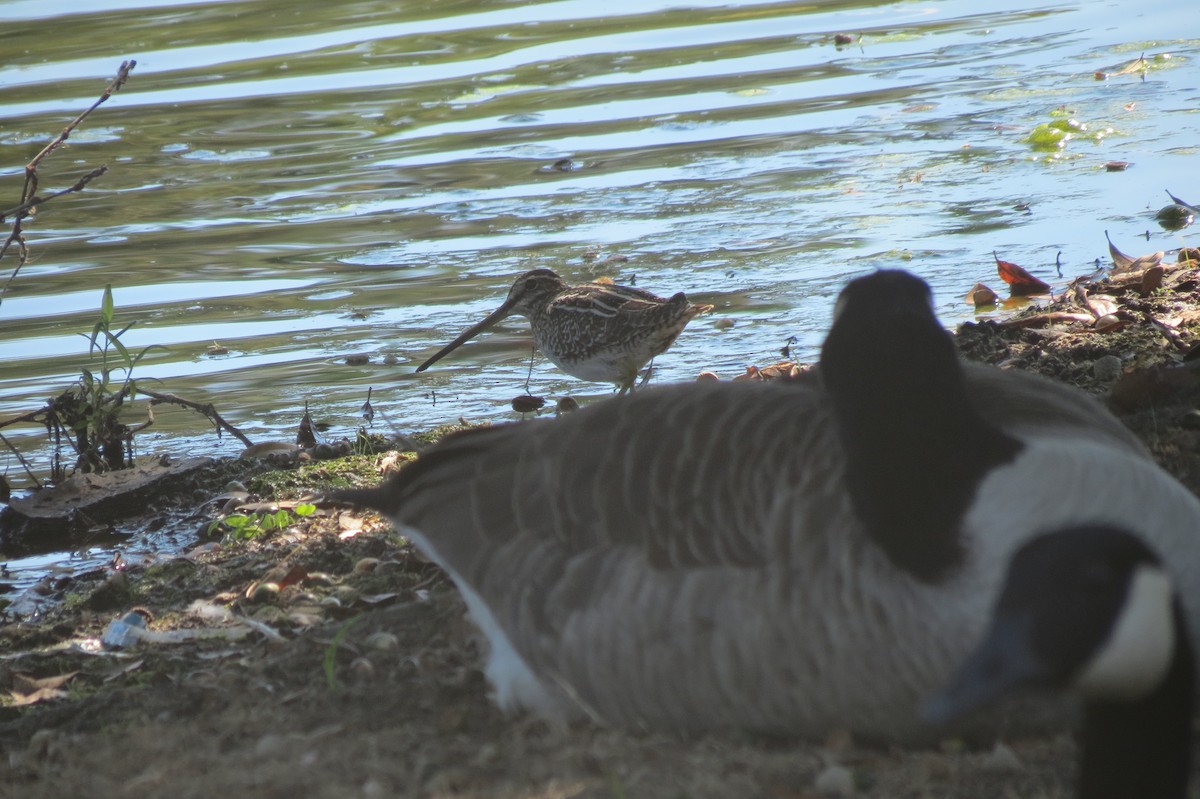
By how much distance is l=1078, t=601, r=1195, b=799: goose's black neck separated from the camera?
2879 millimetres

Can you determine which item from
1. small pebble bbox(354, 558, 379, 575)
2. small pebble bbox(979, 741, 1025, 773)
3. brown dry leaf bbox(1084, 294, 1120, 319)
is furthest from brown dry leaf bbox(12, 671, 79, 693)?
brown dry leaf bbox(1084, 294, 1120, 319)

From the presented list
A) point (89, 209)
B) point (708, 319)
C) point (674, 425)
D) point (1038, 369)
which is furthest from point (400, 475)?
point (89, 209)

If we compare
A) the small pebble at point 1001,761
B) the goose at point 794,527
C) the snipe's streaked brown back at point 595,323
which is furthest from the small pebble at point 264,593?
the snipe's streaked brown back at point 595,323

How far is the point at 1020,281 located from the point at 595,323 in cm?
274

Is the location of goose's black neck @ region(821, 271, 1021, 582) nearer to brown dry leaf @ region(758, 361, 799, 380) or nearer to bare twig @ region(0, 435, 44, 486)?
brown dry leaf @ region(758, 361, 799, 380)

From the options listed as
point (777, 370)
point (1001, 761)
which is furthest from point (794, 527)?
point (777, 370)

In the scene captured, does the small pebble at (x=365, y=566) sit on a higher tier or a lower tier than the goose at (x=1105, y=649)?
lower

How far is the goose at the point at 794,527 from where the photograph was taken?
3576 millimetres

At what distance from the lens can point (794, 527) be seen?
151 inches

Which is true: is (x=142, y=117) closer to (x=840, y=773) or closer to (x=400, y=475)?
(x=400, y=475)

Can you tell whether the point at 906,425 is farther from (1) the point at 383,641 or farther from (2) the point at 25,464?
(2) the point at 25,464

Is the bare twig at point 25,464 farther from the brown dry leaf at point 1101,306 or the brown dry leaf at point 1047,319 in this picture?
the brown dry leaf at point 1101,306

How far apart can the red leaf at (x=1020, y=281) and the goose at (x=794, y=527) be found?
484 cm

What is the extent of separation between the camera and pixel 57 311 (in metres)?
11.2
